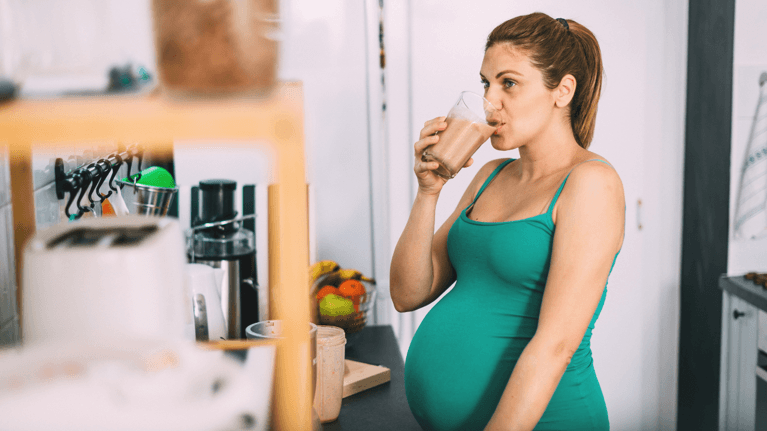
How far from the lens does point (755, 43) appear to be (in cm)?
212

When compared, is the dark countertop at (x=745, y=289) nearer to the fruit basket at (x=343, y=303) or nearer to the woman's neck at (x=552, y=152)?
the woman's neck at (x=552, y=152)

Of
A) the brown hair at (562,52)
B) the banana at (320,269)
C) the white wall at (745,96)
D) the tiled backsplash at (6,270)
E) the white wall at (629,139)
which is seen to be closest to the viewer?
the tiled backsplash at (6,270)

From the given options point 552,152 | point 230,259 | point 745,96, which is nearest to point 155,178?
point 230,259

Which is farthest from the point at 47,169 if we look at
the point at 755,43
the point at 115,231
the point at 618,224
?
the point at 755,43

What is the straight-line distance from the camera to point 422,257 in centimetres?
129

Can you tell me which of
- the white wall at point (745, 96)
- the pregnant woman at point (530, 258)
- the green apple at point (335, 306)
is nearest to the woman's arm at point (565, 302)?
the pregnant woman at point (530, 258)

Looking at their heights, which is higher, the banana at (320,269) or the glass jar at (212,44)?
the glass jar at (212,44)

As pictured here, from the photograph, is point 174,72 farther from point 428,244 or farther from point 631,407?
point 631,407

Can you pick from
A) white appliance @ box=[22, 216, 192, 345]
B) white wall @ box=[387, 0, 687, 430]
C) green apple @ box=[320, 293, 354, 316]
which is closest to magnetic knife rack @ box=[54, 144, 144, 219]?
white appliance @ box=[22, 216, 192, 345]

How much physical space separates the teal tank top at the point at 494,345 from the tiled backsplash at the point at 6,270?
0.71 meters

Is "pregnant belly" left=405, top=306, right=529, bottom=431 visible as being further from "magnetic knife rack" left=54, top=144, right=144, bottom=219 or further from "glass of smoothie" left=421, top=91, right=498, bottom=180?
"magnetic knife rack" left=54, top=144, right=144, bottom=219

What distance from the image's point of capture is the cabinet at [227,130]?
0.34 metres

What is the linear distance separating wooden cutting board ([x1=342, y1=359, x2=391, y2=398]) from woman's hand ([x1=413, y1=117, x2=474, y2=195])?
0.41 m

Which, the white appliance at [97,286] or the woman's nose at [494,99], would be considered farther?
the woman's nose at [494,99]
